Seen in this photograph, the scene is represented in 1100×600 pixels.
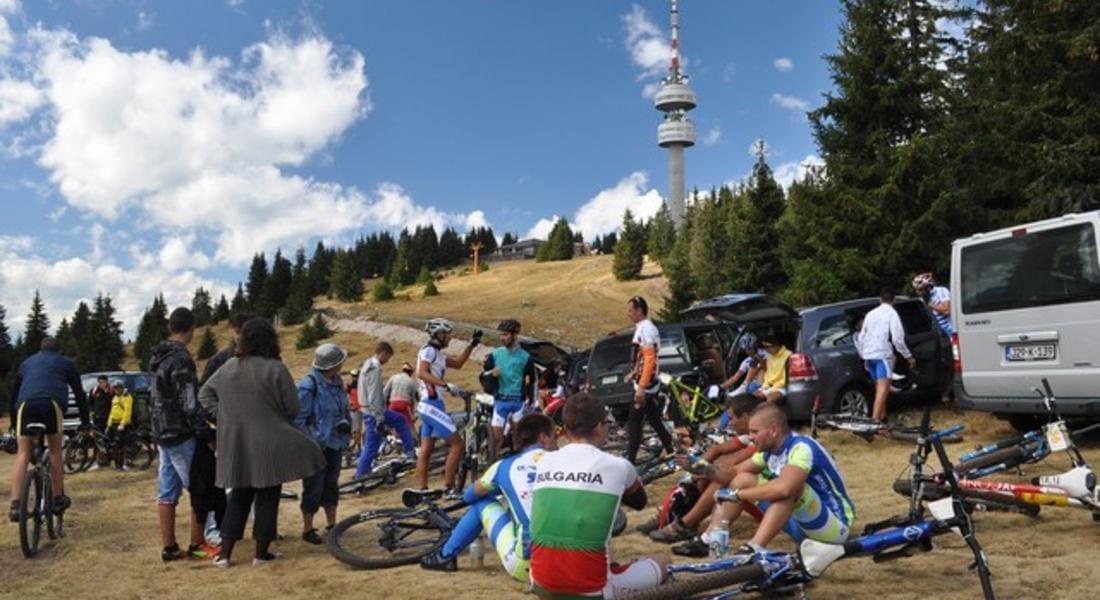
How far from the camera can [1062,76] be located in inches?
619

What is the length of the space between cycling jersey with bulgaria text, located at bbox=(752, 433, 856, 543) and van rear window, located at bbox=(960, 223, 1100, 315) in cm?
457

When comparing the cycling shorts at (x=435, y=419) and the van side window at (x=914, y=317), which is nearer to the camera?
the cycling shorts at (x=435, y=419)

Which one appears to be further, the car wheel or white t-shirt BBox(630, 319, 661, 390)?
the car wheel

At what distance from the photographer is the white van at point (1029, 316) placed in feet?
24.9

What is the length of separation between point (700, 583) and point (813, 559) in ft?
2.12

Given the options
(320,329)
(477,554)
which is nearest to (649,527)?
(477,554)

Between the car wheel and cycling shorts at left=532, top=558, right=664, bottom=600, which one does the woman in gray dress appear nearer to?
cycling shorts at left=532, top=558, right=664, bottom=600

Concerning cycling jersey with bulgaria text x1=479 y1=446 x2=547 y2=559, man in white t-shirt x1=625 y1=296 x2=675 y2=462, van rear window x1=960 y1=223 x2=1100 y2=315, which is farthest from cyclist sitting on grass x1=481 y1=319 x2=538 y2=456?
van rear window x1=960 y1=223 x2=1100 y2=315

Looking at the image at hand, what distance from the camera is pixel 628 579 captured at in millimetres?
3768

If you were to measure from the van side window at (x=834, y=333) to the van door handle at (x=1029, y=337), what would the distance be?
8.41 feet

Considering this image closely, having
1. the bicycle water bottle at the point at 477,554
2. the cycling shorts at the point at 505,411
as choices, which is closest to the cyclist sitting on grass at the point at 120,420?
the cycling shorts at the point at 505,411

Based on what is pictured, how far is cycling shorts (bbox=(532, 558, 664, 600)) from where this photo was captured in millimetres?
3561

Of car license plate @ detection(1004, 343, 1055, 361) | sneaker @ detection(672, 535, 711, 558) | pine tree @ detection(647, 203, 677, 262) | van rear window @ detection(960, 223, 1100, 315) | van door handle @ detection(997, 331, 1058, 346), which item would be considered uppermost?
pine tree @ detection(647, 203, 677, 262)

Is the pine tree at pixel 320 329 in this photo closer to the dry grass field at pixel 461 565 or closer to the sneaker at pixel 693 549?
the dry grass field at pixel 461 565
